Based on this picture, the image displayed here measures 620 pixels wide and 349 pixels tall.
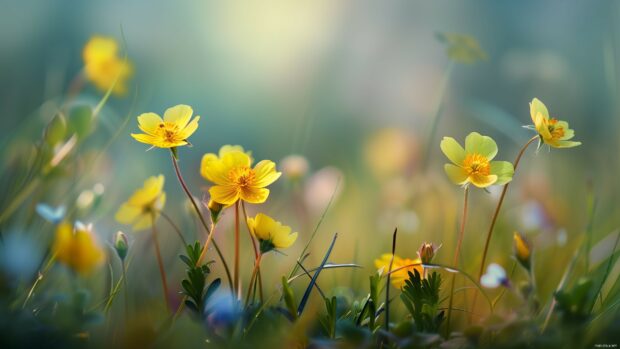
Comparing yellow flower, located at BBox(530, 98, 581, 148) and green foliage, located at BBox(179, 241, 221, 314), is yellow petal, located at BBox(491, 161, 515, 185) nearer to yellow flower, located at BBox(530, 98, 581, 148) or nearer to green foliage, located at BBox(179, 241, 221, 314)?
yellow flower, located at BBox(530, 98, 581, 148)

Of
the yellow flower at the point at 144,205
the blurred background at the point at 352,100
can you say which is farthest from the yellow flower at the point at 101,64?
the yellow flower at the point at 144,205

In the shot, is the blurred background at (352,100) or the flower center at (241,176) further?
the blurred background at (352,100)

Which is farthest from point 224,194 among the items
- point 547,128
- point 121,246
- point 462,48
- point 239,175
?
point 462,48

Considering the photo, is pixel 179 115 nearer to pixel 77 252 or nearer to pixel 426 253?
pixel 77 252

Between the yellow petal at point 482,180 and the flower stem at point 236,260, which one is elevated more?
the yellow petal at point 482,180

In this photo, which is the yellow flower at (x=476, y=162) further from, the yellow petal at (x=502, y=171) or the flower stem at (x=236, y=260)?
the flower stem at (x=236, y=260)

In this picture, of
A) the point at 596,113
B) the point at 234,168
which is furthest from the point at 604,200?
the point at 234,168
